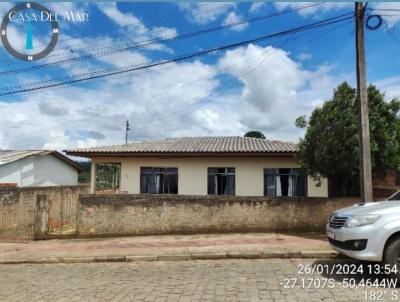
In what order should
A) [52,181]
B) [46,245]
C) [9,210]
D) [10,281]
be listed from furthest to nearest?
[52,181] → [9,210] → [46,245] → [10,281]

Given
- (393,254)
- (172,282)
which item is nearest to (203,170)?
(172,282)

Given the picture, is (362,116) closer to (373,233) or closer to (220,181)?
(373,233)

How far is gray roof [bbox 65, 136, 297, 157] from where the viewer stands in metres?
15.3

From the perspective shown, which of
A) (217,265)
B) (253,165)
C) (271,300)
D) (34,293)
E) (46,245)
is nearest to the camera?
(271,300)

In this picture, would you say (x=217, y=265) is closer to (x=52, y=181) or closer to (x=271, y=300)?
(x=271, y=300)

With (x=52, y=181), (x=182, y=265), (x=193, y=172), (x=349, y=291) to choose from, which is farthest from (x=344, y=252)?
(x=52, y=181)

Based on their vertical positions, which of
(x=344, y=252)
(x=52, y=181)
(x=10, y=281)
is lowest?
(x=10, y=281)

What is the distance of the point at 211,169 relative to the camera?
16.2 meters

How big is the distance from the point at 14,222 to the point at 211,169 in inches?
312

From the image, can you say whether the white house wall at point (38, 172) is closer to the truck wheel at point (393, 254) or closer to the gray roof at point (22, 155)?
the gray roof at point (22, 155)

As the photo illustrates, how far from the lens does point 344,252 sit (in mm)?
6523

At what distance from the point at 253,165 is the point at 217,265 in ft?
26.7

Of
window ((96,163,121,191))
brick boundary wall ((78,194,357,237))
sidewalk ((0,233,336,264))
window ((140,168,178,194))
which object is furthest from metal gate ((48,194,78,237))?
window ((96,163,121,191))

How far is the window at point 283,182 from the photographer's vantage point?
15.9 metres
